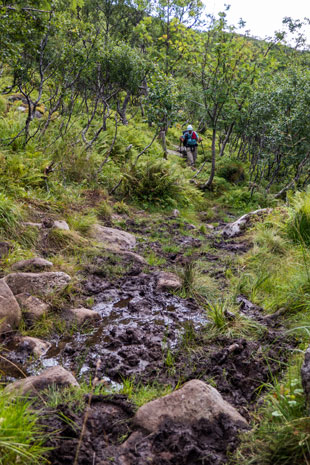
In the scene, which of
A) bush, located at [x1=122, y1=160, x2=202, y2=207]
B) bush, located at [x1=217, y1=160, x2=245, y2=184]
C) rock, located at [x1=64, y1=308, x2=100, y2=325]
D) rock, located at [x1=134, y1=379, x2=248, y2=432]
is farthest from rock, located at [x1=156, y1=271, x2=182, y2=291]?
bush, located at [x1=217, y1=160, x2=245, y2=184]

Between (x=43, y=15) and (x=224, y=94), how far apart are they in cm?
835

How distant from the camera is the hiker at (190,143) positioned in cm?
1736

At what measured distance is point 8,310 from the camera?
382 cm

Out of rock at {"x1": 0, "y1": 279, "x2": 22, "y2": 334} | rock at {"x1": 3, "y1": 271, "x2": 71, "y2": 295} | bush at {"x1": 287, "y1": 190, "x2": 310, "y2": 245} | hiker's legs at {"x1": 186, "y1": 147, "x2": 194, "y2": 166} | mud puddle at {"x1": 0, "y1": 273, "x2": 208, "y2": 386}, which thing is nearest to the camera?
mud puddle at {"x1": 0, "y1": 273, "x2": 208, "y2": 386}

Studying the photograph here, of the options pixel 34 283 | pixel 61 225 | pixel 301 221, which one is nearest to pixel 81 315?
pixel 34 283

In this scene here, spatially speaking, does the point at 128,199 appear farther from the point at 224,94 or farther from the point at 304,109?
the point at 304,109

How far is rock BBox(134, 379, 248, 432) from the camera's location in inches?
94.7

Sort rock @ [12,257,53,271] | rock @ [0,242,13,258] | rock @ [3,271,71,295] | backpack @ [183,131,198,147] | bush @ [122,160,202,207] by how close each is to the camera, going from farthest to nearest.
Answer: backpack @ [183,131,198,147], bush @ [122,160,202,207], rock @ [0,242,13,258], rock @ [12,257,53,271], rock @ [3,271,71,295]

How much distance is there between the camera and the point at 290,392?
2.26 metres

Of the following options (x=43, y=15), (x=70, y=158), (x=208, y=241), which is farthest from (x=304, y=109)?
(x=43, y=15)

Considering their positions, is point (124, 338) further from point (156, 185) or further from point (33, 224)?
point (156, 185)

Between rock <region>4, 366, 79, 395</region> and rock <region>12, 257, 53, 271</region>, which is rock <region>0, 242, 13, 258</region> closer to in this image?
rock <region>12, 257, 53, 271</region>

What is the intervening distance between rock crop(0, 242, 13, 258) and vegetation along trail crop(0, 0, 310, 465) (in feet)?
0.08

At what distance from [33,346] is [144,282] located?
7.86 ft
